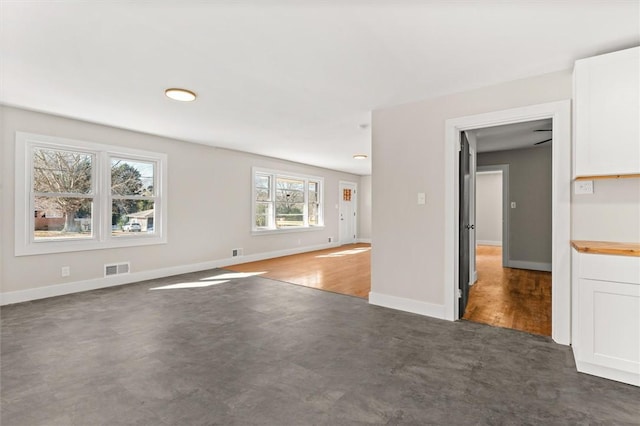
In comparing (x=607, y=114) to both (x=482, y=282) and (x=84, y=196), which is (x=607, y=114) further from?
(x=84, y=196)

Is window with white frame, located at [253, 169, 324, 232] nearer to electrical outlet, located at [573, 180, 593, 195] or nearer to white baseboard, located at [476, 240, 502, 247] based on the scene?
white baseboard, located at [476, 240, 502, 247]

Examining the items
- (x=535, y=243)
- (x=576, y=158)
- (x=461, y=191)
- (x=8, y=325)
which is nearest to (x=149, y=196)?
(x=8, y=325)

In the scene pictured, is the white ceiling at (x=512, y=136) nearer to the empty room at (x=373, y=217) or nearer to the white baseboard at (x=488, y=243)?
the empty room at (x=373, y=217)

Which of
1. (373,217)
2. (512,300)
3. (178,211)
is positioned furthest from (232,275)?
(512,300)

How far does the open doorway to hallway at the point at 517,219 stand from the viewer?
4246 mm

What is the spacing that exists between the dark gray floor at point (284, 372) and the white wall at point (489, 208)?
24.9 feet

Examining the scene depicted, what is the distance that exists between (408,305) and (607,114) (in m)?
2.43

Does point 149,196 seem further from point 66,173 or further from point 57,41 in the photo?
point 57,41

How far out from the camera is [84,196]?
436cm

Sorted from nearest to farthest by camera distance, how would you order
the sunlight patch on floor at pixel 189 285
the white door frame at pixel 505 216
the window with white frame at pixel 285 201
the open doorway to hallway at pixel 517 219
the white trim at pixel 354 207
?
the open doorway to hallway at pixel 517 219 < the sunlight patch on floor at pixel 189 285 < the white door frame at pixel 505 216 < the window with white frame at pixel 285 201 < the white trim at pixel 354 207

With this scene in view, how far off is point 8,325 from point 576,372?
16.3ft

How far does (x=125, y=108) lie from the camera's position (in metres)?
3.77

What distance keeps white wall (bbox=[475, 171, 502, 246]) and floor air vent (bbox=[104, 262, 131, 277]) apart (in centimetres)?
936

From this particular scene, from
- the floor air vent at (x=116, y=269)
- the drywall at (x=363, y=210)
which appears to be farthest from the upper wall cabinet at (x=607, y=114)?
the drywall at (x=363, y=210)
